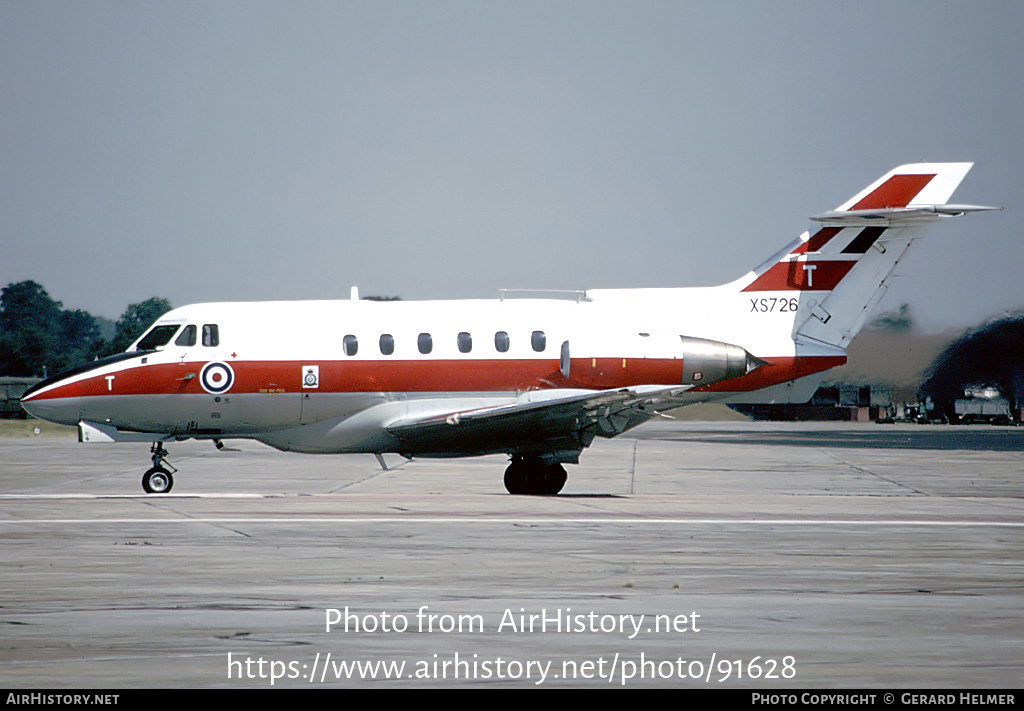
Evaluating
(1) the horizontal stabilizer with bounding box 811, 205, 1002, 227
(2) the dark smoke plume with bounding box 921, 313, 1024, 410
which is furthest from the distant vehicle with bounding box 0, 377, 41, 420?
(1) the horizontal stabilizer with bounding box 811, 205, 1002, 227

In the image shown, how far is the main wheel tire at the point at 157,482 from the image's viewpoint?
19.5 m

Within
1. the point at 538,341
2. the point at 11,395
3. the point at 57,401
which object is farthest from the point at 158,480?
the point at 11,395

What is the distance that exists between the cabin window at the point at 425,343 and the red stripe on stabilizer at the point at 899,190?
854 centimetres

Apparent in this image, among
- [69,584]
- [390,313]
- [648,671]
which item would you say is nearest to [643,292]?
[390,313]

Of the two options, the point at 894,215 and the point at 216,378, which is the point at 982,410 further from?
the point at 216,378

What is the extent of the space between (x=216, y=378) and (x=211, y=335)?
33.8 inches

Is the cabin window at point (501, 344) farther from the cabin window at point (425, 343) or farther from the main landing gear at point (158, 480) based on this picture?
the main landing gear at point (158, 480)

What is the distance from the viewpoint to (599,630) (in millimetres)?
7996

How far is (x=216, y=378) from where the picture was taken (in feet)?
65.8

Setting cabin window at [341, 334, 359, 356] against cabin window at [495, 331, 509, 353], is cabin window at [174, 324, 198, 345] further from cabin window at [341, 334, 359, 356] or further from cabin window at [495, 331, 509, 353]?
cabin window at [495, 331, 509, 353]

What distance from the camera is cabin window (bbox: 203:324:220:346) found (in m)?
20.3

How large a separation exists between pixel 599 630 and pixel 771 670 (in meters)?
1.50
